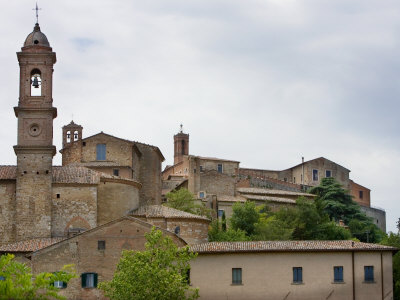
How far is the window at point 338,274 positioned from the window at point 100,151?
2272 centimetres

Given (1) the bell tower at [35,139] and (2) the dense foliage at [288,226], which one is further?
(2) the dense foliage at [288,226]

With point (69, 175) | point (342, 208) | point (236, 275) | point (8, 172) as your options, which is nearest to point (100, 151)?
point (69, 175)

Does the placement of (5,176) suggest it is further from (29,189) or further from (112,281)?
(112,281)

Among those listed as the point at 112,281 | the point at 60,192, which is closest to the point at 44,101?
the point at 60,192

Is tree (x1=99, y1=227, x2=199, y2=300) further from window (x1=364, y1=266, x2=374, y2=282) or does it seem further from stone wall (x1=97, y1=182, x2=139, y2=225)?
stone wall (x1=97, y1=182, x2=139, y2=225)

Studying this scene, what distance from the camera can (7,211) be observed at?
5556 cm

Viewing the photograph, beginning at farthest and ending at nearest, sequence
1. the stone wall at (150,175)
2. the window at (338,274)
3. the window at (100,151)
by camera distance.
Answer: the stone wall at (150,175)
the window at (100,151)
the window at (338,274)

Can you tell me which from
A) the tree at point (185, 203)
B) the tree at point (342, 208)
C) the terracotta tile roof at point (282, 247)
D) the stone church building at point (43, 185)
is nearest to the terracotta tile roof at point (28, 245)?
the stone church building at point (43, 185)

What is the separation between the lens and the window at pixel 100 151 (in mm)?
65500

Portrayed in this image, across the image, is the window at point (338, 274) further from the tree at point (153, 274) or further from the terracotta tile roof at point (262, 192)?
the terracotta tile roof at point (262, 192)

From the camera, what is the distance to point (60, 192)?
184 ft

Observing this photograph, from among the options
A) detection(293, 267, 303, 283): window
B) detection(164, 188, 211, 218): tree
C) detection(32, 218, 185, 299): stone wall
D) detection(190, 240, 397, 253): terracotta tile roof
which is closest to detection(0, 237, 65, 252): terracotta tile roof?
detection(32, 218, 185, 299): stone wall

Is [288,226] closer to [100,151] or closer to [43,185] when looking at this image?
[100,151]

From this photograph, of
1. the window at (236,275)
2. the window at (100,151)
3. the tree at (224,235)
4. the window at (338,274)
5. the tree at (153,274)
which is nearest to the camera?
the tree at (153,274)
